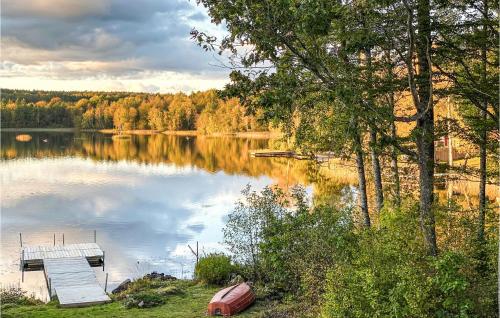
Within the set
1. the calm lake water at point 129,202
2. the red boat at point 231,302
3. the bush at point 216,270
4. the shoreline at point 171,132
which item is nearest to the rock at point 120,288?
the calm lake water at point 129,202

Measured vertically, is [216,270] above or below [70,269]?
above

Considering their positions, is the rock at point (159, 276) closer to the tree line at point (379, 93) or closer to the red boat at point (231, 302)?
the red boat at point (231, 302)

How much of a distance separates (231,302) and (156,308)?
2.87m

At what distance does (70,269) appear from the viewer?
73.3ft

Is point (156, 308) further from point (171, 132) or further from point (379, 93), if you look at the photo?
point (171, 132)

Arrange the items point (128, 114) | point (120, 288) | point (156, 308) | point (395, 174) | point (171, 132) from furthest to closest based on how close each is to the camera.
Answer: point (128, 114), point (171, 132), point (120, 288), point (395, 174), point (156, 308)

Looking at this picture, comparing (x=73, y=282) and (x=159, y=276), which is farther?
(x=159, y=276)

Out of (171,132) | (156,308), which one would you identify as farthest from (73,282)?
(171,132)

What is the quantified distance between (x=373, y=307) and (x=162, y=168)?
5938 cm

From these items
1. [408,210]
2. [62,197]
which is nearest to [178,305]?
[408,210]

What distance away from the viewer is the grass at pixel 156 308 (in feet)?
46.8

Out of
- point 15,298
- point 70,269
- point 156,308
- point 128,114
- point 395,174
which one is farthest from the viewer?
point 128,114

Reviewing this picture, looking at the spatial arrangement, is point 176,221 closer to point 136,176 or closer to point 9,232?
point 9,232

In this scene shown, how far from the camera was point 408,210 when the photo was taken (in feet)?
34.0
